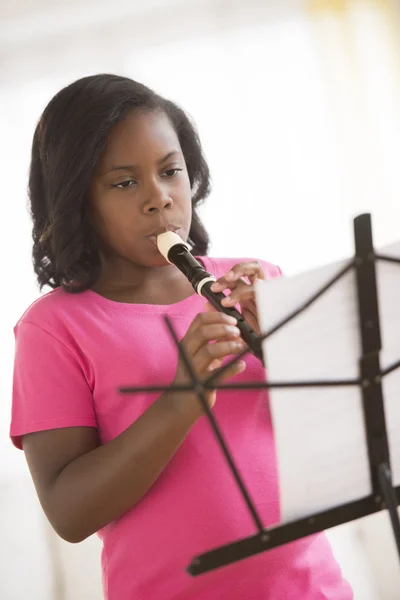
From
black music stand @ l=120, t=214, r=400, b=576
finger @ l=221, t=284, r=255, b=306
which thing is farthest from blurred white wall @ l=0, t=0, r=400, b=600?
black music stand @ l=120, t=214, r=400, b=576

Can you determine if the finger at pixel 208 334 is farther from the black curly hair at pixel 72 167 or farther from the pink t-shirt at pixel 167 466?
the black curly hair at pixel 72 167

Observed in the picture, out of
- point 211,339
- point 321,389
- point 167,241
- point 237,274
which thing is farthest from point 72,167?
point 321,389

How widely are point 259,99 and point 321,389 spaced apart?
132 centimetres

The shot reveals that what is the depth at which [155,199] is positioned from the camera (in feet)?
3.14

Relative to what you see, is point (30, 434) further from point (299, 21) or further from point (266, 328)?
point (299, 21)

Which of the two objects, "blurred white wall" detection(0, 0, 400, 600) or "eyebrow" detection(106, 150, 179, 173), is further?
"blurred white wall" detection(0, 0, 400, 600)

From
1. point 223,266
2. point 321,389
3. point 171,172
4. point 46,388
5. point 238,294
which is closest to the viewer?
point 321,389

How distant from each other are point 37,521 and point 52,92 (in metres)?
1.05

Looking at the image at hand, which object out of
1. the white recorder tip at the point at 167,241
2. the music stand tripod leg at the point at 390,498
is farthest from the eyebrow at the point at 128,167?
the music stand tripod leg at the point at 390,498

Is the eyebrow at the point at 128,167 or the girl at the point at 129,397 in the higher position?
the eyebrow at the point at 128,167

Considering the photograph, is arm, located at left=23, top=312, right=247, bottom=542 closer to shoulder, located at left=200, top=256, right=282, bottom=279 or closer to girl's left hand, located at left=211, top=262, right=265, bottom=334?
girl's left hand, located at left=211, top=262, right=265, bottom=334

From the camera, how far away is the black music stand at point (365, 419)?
586 mm

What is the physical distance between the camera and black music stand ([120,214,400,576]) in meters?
0.59

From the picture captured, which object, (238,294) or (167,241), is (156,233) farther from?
(238,294)
